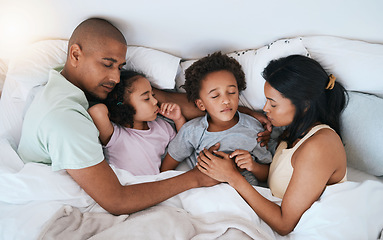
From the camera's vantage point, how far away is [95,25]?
148cm

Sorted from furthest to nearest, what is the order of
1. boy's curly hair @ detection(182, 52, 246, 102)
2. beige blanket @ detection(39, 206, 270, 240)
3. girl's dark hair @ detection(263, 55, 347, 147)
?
1. boy's curly hair @ detection(182, 52, 246, 102)
2. girl's dark hair @ detection(263, 55, 347, 147)
3. beige blanket @ detection(39, 206, 270, 240)

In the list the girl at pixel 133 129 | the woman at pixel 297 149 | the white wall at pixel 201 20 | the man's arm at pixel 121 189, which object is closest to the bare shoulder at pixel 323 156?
the woman at pixel 297 149

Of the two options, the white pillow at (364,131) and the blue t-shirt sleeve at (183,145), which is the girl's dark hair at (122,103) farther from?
the white pillow at (364,131)

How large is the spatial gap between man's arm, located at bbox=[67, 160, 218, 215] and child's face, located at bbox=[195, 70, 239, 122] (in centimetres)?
41

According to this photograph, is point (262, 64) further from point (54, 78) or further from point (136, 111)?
point (54, 78)

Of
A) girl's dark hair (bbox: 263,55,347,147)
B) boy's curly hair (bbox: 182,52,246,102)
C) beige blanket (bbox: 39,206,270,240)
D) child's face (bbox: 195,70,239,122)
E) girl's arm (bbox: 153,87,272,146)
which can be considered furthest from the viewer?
girl's arm (bbox: 153,87,272,146)

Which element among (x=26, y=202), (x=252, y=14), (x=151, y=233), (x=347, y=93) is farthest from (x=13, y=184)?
(x=347, y=93)

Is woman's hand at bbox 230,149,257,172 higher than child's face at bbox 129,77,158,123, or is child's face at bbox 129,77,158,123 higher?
child's face at bbox 129,77,158,123

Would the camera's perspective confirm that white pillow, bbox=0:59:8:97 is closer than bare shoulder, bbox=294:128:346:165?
No

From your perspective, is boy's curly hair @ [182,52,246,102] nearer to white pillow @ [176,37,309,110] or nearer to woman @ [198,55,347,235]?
white pillow @ [176,37,309,110]

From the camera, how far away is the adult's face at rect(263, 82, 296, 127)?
4.48ft

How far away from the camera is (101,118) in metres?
1.44

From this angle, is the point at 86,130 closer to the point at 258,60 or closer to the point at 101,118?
the point at 101,118

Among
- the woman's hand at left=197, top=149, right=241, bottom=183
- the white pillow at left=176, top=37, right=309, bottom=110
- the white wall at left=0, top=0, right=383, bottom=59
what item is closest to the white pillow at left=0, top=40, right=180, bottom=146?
the white wall at left=0, top=0, right=383, bottom=59
